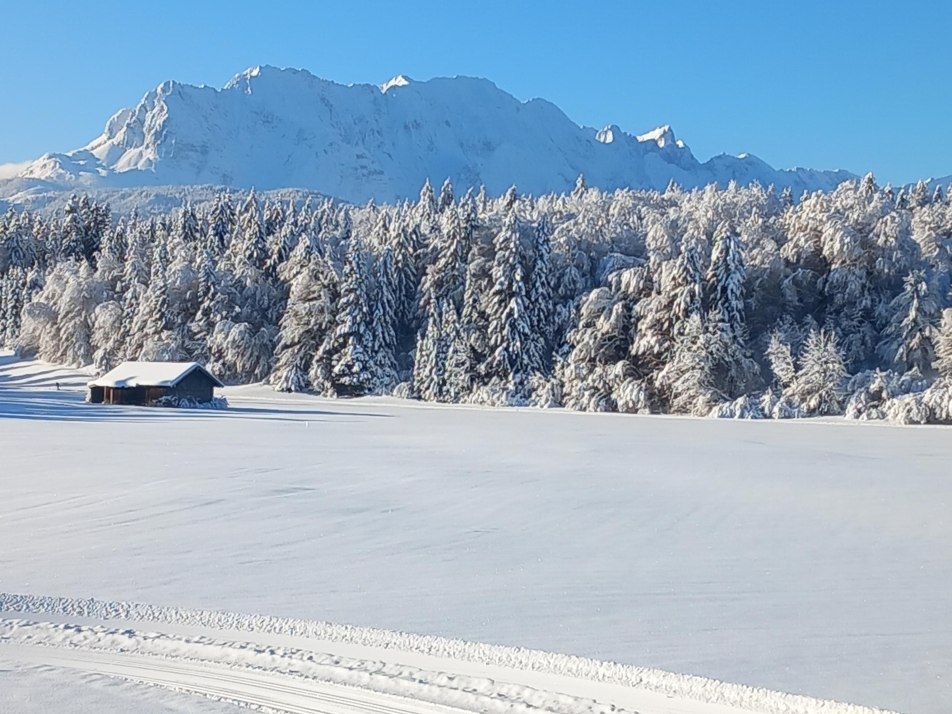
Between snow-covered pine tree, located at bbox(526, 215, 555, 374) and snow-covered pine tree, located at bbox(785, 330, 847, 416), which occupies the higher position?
snow-covered pine tree, located at bbox(526, 215, 555, 374)

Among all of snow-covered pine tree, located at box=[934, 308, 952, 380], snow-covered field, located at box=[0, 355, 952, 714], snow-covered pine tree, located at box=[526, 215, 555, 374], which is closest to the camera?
snow-covered field, located at box=[0, 355, 952, 714]

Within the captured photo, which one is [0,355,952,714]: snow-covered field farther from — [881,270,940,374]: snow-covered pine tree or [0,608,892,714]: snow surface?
[881,270,940,374]: snow-covered pine tree

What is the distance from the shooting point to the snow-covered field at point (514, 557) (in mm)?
7883

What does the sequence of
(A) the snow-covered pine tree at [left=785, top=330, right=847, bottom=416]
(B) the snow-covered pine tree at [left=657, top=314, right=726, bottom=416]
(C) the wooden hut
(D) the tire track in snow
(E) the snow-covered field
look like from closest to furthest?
(D) the tire track in snow
(E) the snow-covered field
(A) the snow-covered pine tree at [left=785, top=330, right=847, bottom=416]
(B) the snow-covered pine tree at [left=657, top=314, right=726, bottom=416]
(C) the wooden hut

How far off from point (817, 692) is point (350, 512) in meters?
9.86

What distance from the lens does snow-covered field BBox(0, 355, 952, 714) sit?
25.9ft

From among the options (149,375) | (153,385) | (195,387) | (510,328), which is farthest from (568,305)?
(149,375)

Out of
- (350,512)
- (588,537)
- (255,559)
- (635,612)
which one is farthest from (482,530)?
(635,612)

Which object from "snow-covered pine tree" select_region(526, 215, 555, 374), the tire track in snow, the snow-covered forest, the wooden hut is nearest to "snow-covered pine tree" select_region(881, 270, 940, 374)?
the snow-covered forest

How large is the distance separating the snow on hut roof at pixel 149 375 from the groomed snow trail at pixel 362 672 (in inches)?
1695

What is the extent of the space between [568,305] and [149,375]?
1068 inches

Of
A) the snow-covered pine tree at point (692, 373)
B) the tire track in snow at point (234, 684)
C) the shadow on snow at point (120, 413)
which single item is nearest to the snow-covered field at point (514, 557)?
the tire track in snow at point (234, 684)

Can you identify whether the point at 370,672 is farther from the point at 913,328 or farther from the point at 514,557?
the point at 913,328

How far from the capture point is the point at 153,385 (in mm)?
50000
